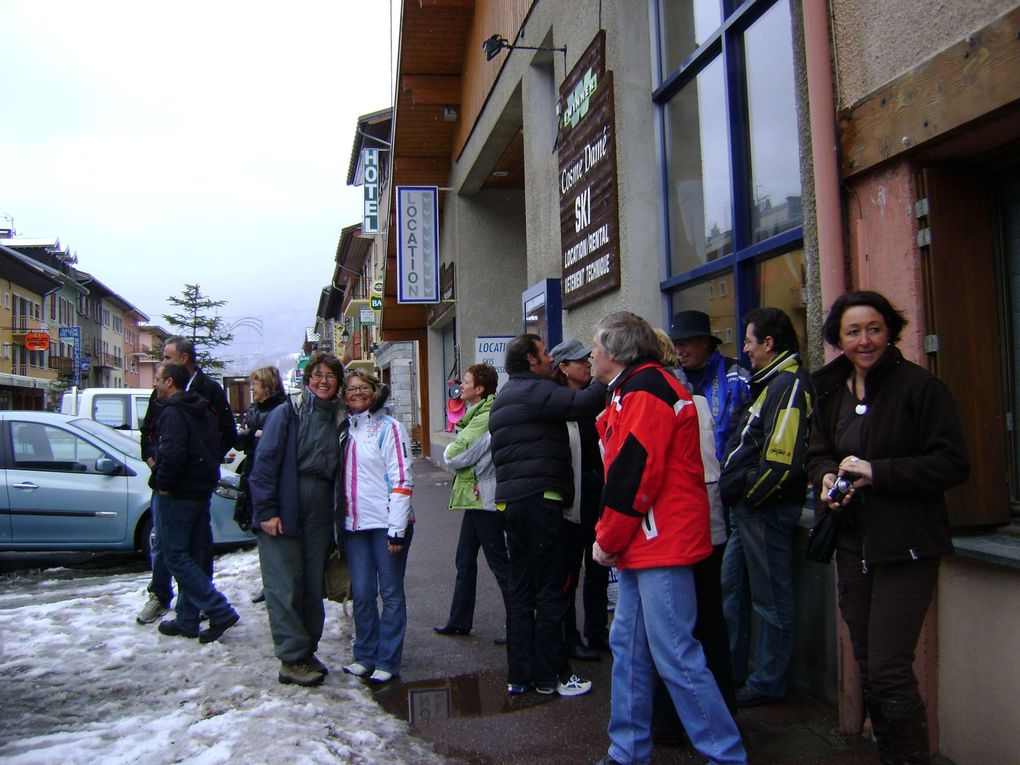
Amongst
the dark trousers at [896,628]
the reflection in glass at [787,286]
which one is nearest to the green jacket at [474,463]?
the reflection in glass at [787,286]

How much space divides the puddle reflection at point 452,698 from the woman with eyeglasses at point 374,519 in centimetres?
22

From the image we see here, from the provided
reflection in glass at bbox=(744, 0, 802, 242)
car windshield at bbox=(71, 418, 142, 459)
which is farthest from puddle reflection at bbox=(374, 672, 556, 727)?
car windshield at bbox=(71, 418, 142, 459)

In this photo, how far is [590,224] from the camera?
774cm

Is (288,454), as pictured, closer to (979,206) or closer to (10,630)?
(10,630)

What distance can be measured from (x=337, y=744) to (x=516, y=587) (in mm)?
1244

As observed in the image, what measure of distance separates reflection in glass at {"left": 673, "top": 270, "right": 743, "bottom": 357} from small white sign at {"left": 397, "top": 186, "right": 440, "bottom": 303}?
1022 cm

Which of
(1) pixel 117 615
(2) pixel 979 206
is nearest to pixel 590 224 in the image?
(2) pixel 979 206

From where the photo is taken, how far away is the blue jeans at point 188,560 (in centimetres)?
580

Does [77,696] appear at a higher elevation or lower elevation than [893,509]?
lower

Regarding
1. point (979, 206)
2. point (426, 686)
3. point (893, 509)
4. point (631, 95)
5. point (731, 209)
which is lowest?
point (426, 686)

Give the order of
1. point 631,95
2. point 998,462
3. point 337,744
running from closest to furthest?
1. point 998,462
2. point 337,744
3. point 631,95

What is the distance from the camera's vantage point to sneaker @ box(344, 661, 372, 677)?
5125 millimetres

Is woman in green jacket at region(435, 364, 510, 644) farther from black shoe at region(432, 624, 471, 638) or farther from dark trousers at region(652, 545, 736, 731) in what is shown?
dark trousers at region(652, 545, 736, 731)

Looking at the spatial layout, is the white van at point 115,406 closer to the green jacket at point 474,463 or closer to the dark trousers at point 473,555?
the dark trousers at point 473,555
